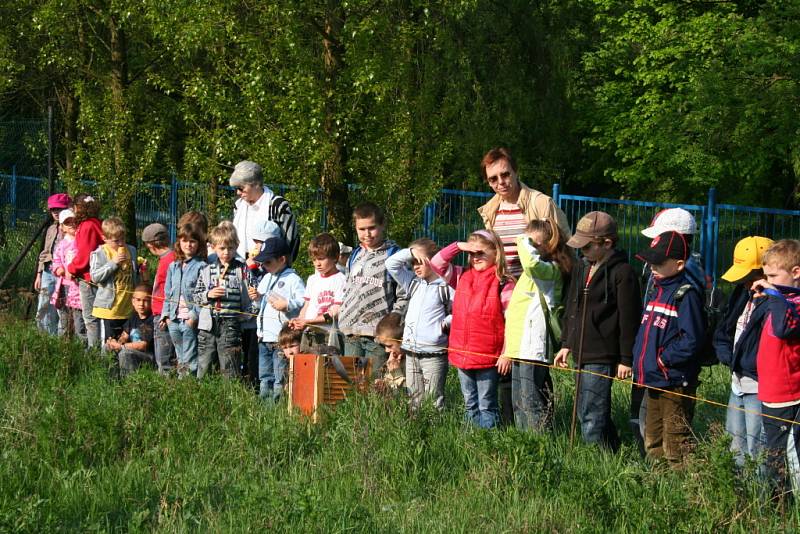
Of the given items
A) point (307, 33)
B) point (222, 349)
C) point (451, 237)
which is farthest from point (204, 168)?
point (222, 349)

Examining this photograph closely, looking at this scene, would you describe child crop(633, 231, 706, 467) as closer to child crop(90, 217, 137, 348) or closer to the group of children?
the group of children

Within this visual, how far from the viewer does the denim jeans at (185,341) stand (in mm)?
9016

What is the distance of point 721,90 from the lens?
2275 centimetres

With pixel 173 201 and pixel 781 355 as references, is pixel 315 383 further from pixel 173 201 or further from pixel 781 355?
pixel 173 201

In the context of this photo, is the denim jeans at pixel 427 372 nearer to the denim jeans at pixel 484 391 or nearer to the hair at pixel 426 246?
the denim jeans at pixel 484 391

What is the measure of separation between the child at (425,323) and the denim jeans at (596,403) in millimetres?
1106

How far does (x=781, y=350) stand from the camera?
5758mm

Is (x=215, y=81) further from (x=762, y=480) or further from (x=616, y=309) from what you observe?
(x=762, y=480)

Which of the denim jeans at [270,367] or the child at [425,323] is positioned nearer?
the child at [425,323]

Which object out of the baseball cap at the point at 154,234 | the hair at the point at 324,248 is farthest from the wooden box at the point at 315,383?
the baseball cap at the point at 154,234

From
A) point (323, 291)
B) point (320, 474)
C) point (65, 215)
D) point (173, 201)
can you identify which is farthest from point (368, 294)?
point (173, 201)

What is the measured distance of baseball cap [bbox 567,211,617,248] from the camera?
6.80m

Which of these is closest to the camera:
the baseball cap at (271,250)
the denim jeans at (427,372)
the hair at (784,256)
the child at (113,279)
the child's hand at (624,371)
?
the hair at (784,256)

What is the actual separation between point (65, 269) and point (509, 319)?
19.3 ft
